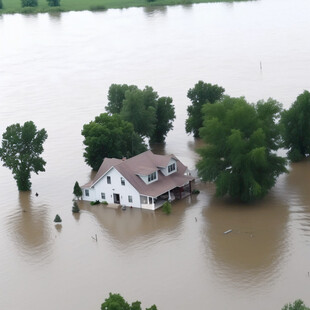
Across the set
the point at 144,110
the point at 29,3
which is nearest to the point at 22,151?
the point at 144,110

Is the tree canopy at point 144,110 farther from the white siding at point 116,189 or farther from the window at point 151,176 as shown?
the window at point 151,176

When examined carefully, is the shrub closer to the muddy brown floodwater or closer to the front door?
the muddy brown floodwater

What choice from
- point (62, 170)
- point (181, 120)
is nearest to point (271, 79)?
point (181, 120)

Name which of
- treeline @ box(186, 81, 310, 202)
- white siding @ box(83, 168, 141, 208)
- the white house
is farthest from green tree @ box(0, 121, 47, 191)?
treeline @ box(186, 81, 310, 202)

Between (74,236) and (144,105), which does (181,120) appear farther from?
(74,236)

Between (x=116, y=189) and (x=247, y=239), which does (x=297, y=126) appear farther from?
(x=116, y=189)

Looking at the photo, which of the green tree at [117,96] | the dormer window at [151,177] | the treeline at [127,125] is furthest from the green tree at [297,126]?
the green tree at [117,96]
